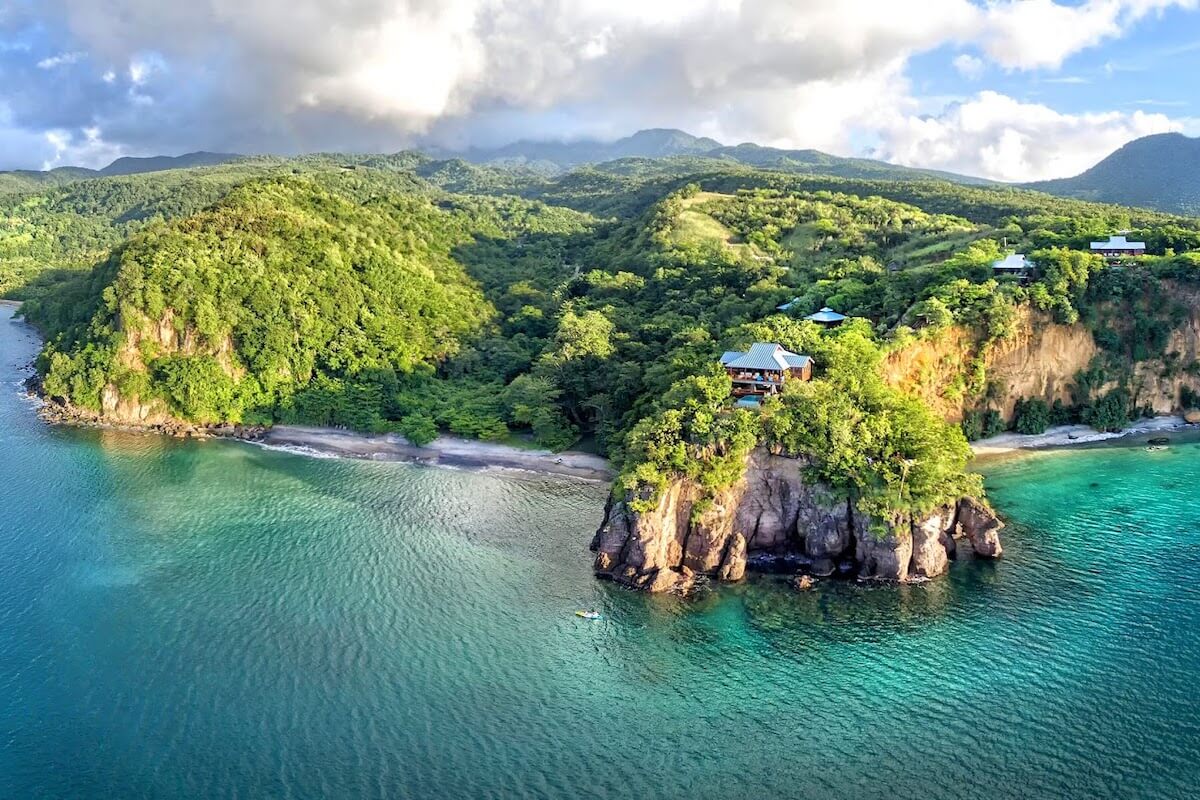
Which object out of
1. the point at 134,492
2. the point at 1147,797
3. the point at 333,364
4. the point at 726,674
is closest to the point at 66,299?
the point at 333,364

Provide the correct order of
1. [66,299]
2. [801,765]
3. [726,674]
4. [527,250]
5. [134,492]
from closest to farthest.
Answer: [801,765] < [726,674] < [134,492] < [66,299] < [527,250]

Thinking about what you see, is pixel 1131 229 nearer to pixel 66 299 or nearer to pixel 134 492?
pixel 134 492

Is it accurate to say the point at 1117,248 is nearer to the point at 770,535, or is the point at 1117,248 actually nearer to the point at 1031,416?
the point at 1031,416

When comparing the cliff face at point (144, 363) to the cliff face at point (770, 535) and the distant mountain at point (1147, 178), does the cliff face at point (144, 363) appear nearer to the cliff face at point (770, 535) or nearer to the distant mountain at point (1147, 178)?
the cliff face at point (770, 535)

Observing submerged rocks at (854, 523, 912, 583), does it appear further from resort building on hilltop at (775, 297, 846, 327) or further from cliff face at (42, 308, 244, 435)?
cliff face at (42, 308, 244, 435)

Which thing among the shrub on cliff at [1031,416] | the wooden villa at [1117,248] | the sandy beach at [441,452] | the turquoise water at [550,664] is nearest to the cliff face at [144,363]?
the sandy beach at [441,452]

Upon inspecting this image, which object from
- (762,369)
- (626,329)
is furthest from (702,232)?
(762,369)
